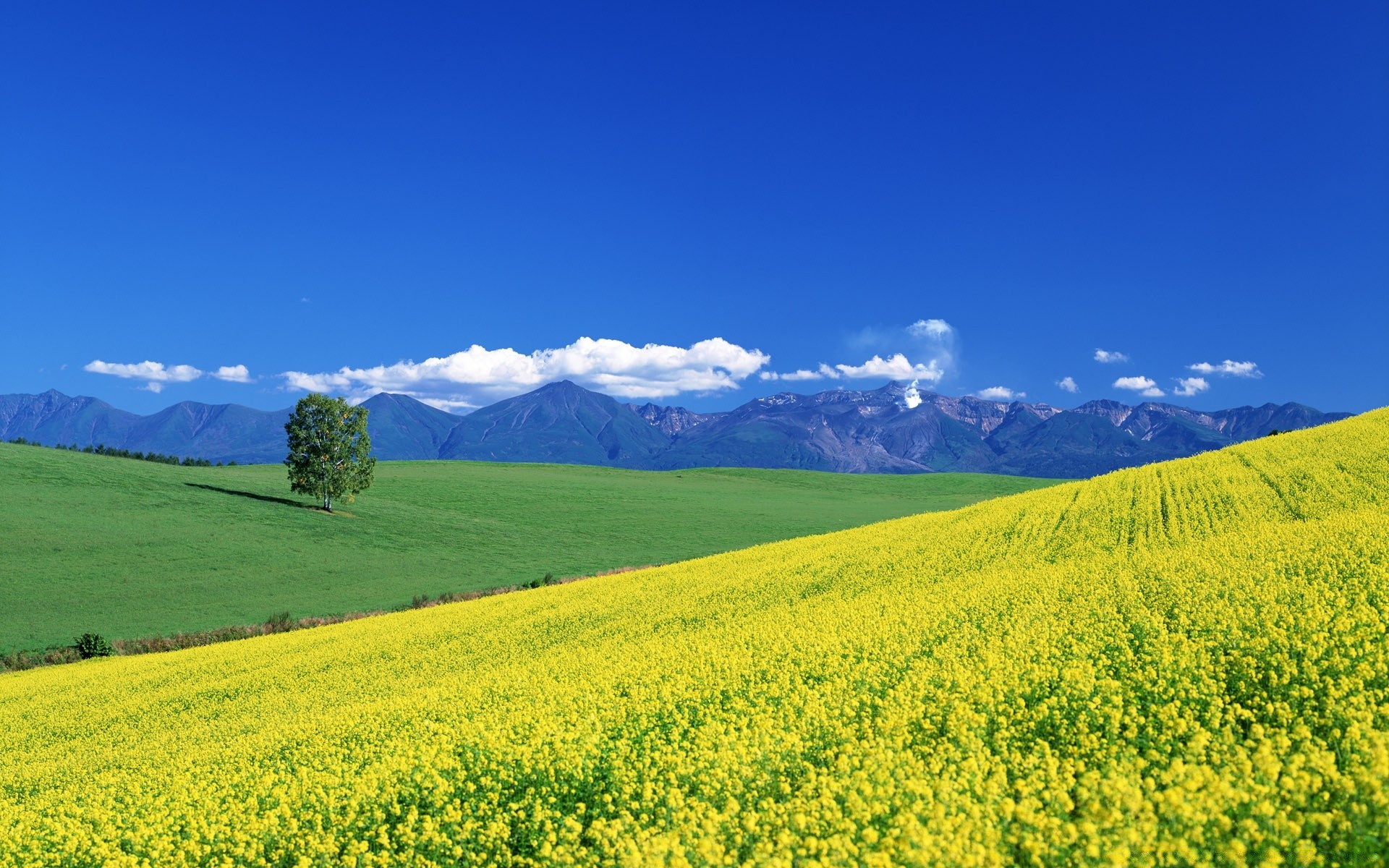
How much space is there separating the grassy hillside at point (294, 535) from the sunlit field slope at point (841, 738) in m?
24.9

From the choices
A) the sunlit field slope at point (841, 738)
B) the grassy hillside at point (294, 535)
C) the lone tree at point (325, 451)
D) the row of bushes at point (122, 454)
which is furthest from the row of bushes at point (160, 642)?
the row of bushes at point (122, 454)

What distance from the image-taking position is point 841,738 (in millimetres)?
8727

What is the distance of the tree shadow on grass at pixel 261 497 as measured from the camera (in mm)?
73875

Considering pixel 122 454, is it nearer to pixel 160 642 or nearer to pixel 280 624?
pixel 160 642

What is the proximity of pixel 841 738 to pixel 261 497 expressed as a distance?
7987 centimetres

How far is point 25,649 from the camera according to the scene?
35.7m

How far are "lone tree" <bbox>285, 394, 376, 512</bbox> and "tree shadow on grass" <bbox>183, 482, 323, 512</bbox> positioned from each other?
49.4 inches

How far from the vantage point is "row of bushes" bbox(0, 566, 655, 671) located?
1350 inches

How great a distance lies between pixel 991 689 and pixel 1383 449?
30293mm

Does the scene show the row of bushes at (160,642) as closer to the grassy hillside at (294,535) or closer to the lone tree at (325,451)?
the grassy hillside at (294,535)

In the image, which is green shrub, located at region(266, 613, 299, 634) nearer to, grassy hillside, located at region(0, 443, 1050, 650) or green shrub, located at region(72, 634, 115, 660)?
grassy hillside, located at region(0, 443, 1050, 650)

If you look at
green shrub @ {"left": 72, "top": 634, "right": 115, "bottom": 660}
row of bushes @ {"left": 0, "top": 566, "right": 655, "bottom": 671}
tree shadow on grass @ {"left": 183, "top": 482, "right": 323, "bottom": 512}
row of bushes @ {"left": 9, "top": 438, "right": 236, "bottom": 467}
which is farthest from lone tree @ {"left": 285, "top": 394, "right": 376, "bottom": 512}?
green shrub @ {"left": 72, "top": 634, "right": 115, "bottom": 660}

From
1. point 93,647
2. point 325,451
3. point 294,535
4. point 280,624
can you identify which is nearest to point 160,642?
point 93,647

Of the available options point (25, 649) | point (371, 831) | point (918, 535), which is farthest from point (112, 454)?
point (371, 831)
